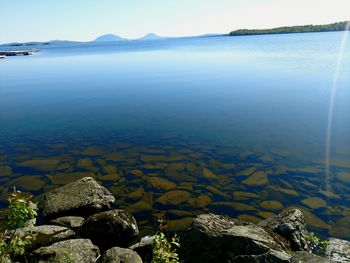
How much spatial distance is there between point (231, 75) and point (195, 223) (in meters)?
47.4

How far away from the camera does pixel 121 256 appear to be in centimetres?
1073

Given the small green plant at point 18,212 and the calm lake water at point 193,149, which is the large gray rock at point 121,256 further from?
the small green plant at point 18,212

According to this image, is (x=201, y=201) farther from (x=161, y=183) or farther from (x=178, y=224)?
(x=161, y=183)

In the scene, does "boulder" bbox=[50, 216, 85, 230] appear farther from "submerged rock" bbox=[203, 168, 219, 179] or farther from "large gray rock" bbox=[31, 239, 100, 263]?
"submerged rock" bbox=[203, 168, 219, 179]

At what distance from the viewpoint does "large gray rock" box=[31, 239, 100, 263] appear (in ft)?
33.8

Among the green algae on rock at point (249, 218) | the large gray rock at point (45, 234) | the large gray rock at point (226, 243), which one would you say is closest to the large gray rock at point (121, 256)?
the large gray rock at point (226, 243)

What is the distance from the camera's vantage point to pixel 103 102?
39469 millimetres

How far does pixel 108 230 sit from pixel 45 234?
2316mm

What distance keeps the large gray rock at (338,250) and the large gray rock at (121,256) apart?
6.29m

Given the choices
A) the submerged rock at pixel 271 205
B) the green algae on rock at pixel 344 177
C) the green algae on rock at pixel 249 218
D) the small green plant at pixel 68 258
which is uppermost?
the small green plant at pixel 68 258

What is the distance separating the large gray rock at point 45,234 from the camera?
11.8m

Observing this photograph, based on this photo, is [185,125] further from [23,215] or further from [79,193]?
[23,215]

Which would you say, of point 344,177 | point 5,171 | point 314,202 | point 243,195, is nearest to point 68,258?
point 243,195

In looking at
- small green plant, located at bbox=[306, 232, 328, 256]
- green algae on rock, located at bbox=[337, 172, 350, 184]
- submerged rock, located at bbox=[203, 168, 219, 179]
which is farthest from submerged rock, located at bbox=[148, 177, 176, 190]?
green algae on rock, located at bbox=[337, 172, 350, 184]
